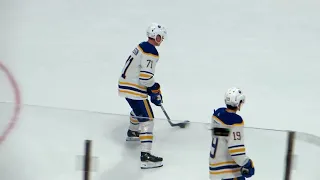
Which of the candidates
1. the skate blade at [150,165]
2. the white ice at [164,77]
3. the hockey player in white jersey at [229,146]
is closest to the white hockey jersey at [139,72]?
the white ice at [164,77]

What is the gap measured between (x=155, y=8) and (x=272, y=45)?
4.68ft

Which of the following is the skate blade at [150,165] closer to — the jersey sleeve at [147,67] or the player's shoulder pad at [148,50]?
the jersey sleeve at [147,67]

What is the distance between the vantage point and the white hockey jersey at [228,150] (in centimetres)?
261

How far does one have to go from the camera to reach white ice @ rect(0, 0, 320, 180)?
9.12ft

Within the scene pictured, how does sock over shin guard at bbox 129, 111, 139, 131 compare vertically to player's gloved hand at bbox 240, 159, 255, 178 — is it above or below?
above

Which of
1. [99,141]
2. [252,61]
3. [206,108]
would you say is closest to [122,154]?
[99,141]

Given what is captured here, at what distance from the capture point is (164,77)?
15.3ft

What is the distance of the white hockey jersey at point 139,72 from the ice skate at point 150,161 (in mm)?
437

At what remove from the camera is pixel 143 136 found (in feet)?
9.98

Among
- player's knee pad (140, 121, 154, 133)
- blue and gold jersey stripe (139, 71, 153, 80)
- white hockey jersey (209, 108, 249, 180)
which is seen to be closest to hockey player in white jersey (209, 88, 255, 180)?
white hockey jersey (209, 108, 249, 180)

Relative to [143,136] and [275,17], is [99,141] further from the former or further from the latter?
[275,17]

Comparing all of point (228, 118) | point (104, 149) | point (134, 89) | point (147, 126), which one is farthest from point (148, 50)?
point (228, 118)

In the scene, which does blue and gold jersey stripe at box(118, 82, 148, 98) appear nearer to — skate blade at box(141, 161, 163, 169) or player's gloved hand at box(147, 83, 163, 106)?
player's gloved hand at box(147, 83, 163, 106)

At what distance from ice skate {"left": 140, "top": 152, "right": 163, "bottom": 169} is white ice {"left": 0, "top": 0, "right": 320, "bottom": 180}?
0.13 ft
